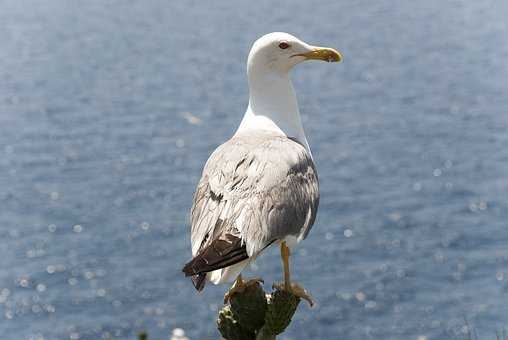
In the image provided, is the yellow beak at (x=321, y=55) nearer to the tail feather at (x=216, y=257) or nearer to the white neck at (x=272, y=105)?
the white neck at (x=272, y=105)

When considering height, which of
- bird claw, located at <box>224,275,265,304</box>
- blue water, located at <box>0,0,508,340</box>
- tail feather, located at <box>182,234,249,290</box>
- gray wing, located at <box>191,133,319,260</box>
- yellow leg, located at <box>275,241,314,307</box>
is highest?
tail feather, located at <box>182,234,249,290</box>

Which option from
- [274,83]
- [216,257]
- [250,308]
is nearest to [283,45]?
[274,83]

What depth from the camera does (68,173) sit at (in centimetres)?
4022

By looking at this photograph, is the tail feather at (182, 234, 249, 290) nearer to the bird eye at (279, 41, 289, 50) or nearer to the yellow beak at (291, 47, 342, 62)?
the bird eye at (279, 41, 289, 50)

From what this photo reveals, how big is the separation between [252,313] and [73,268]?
30.3 m

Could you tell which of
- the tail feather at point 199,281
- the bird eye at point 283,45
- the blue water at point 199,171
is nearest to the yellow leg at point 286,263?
the tail feather at point 199,281

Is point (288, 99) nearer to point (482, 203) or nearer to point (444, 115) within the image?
point (482, 203)

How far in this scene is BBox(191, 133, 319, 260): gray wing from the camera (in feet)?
22.2

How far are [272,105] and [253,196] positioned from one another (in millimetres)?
1457

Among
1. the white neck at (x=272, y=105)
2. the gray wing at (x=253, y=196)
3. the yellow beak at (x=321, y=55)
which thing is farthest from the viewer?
the yellow beak at (x=321, y=55)

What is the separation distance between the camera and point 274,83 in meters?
8.48

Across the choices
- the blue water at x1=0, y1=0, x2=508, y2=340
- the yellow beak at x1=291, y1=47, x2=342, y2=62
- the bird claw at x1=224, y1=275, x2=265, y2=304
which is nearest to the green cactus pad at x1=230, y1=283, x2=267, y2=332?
the bird claw at x1=224, y1=275, x2=265, y2=304

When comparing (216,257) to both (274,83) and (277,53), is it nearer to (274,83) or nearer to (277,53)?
(274,83)

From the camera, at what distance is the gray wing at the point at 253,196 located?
6.75 m
